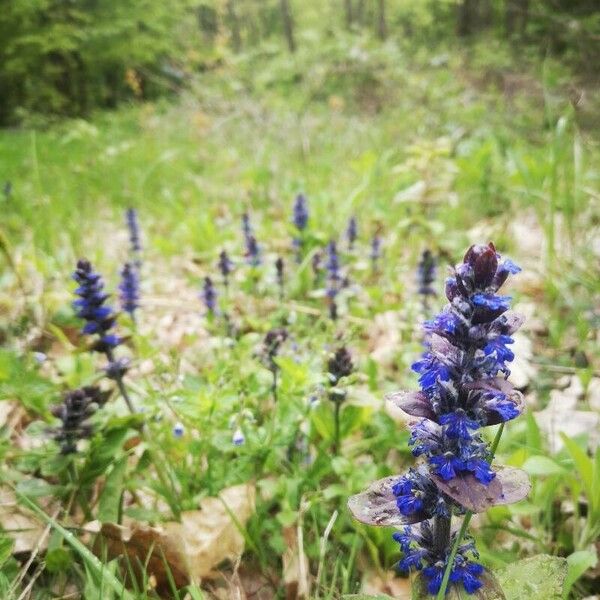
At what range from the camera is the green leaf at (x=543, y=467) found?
1.41 m

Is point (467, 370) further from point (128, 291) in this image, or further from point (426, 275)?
point (128, 291)

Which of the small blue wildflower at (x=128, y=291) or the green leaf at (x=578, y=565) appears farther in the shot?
the small blue wildflower at (x=128, y=291)

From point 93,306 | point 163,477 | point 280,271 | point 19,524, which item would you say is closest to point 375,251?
point 280,271

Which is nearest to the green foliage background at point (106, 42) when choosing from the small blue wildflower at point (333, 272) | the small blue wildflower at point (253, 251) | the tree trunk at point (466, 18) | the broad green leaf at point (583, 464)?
the tree trunk at point (466, 18)

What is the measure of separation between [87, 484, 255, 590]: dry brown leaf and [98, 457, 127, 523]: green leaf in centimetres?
4

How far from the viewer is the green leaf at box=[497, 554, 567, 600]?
1.00 meters

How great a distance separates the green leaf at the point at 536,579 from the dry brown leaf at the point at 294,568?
1.64 feet

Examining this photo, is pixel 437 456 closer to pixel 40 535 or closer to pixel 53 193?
pixel 40 535

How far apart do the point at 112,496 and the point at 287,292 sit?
71.2 inches

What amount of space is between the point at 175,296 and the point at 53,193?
91.1 inches

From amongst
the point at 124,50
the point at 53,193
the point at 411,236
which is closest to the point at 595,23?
the point at 411,236

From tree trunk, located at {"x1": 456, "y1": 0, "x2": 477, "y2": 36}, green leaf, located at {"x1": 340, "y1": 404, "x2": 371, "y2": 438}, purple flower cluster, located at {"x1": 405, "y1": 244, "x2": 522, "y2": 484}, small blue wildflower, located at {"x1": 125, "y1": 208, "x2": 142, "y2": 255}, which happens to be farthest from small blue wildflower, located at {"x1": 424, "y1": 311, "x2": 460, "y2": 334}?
tree trunk, located at {"x1": 456, "y1": 0, "x2": 477, "y2": 36}

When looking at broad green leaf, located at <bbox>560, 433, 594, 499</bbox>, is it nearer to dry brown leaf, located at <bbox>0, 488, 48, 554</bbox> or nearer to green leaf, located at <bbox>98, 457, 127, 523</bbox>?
green leaf, located at <bbox>98, 457, 127, 523</bbox>

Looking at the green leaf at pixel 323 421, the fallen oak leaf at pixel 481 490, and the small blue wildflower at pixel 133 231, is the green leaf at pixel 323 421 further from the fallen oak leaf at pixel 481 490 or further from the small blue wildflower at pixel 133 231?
the small blue wildflower at pixel 133 231
